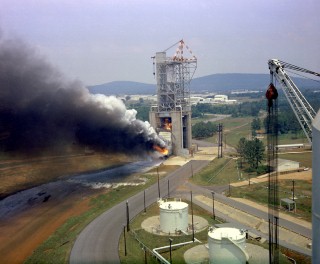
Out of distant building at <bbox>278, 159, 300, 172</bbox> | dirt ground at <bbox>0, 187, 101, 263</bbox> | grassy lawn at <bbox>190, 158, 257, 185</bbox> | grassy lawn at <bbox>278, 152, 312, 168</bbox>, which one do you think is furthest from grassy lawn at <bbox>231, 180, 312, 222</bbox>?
dirt ground at <bbox>0, 187, 101, 263</bbox>

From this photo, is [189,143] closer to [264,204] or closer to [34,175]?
[34,175]

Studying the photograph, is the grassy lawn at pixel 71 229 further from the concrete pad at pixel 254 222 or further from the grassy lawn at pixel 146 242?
the concrete pad at pixel 254 222

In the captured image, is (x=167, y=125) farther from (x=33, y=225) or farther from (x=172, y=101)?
(x=33, y=225)

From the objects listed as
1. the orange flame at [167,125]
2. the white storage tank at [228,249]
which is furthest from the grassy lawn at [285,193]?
the orange flame at [167,125]

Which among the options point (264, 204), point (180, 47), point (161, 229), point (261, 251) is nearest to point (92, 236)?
point (161, 229)

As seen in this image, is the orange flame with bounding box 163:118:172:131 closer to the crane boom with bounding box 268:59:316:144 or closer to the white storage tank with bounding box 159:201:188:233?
the white storage tank with bounding box 159:201:188:233

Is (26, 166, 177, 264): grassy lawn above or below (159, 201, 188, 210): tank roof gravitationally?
below

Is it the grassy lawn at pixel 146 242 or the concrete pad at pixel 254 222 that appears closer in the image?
the grassy lawn at pixel 146 242
